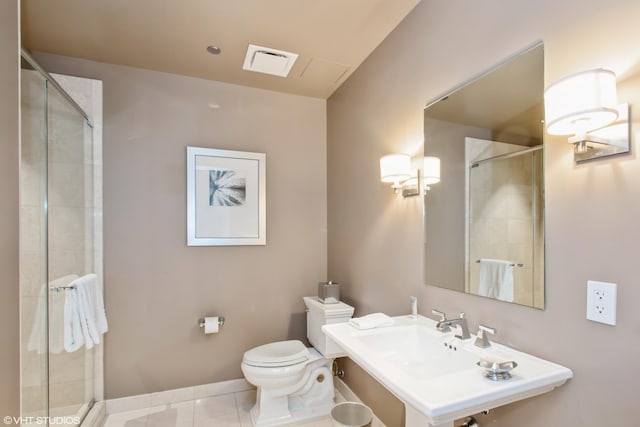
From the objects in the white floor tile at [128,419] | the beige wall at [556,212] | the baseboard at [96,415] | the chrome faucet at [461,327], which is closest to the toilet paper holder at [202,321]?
the white floor tile at [128,419]

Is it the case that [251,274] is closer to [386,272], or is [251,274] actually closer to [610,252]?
[386,272]

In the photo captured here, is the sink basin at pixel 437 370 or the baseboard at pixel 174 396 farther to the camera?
the baseboard at pixel 174 396

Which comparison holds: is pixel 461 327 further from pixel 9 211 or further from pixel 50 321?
pixel 50 321

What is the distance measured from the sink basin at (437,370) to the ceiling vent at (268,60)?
1.84 m

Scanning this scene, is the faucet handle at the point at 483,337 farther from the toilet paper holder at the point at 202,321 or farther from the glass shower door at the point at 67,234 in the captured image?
the glass shower door at the point at 67,234

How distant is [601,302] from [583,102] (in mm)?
590

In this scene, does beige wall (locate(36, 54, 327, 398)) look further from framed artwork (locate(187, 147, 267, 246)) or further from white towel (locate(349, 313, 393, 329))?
white towel (locate(349, 313, 393, 329))

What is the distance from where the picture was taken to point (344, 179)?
264 centimetres

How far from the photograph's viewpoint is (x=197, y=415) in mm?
2303

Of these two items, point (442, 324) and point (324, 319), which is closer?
point (442, 324)

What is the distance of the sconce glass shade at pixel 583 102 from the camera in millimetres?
867

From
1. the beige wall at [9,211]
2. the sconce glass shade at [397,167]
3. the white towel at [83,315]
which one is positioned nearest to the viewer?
the beige wall at [9,211]

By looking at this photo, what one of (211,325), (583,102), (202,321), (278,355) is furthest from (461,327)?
(202,321)

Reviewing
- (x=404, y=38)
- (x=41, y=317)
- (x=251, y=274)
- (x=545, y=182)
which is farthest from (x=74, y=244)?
(x=545, y=182)
